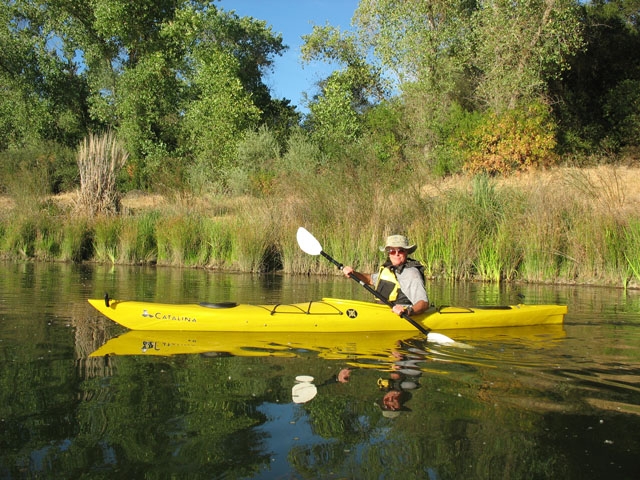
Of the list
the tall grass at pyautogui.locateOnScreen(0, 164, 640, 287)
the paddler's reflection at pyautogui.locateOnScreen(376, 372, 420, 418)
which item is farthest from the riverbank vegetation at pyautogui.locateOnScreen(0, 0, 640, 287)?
the paddler's reflection at pyautogui.locateOnScreen(376, 372, 420, 418)

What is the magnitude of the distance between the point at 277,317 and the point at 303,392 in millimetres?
2121

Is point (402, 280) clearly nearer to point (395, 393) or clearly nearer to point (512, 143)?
point (395, 393)

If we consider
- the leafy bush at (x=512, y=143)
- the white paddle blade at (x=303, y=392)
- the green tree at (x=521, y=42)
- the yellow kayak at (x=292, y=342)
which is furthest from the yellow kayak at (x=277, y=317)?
the green tree at (x=521, y=42)

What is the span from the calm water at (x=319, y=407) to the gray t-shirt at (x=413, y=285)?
374mm

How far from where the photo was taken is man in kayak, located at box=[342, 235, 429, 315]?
6.26 m

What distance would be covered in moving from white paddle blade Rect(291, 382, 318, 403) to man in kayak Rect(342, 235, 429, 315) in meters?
2.21

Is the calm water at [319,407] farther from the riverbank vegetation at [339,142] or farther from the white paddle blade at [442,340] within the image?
the riverbank vegetation at [339,142]

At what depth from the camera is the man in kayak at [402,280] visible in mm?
6262

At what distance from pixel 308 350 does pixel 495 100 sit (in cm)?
1705

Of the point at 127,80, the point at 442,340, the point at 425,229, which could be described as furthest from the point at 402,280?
the point at 127,80

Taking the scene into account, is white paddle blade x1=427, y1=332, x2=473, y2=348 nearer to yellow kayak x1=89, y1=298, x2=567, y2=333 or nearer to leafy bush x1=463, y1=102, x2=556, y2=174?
yellow kayak x1=89, y1=298, x2=567, y2=333

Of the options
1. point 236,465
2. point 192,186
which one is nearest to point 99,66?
point 192,186

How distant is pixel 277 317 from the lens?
612 centimetres

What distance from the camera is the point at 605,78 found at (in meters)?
24.1
